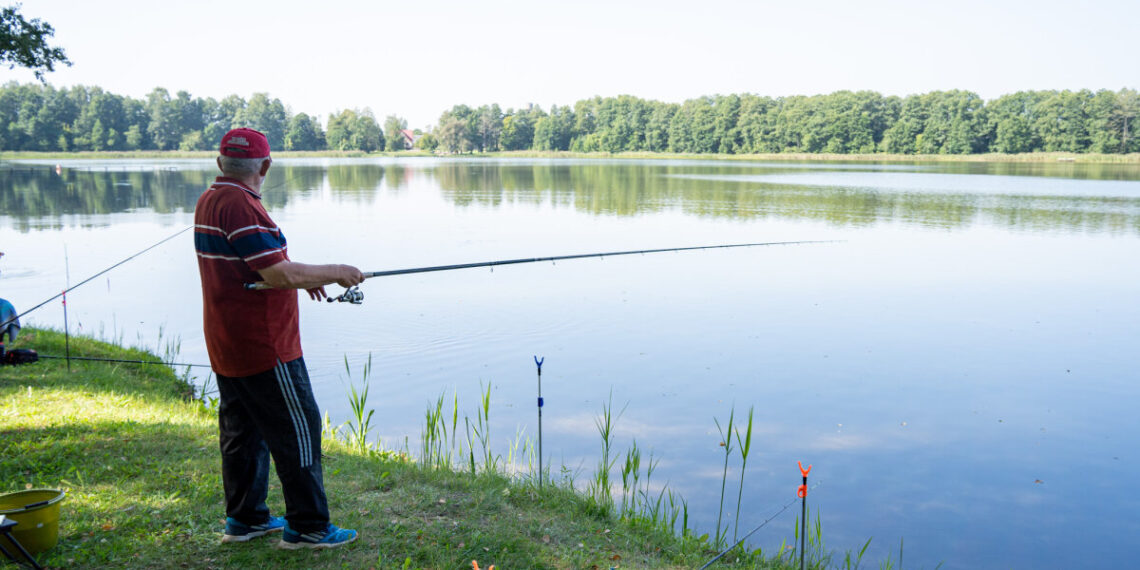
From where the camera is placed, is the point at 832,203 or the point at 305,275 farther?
the point at 832,203

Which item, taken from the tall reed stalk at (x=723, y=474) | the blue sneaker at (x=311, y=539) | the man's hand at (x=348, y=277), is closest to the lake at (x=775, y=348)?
the tall reed stalk at (x=723, y=474)

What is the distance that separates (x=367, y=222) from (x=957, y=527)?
16.8m

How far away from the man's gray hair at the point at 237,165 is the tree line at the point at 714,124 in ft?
254

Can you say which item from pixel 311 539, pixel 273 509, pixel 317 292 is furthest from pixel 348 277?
pixel 273 509

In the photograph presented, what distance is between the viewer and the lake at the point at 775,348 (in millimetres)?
5371

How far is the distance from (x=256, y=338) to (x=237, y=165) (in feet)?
2.30

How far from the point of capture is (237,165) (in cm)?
306

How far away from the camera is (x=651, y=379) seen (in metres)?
7.60

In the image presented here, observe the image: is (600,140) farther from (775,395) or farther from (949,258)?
(775,395)

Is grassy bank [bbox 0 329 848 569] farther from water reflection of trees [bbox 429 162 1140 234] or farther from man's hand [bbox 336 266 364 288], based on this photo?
water reflection of trees [bbox 429 162 1140 234]

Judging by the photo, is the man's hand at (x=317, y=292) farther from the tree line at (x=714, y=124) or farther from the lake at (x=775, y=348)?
the tree line at (x=714, y=124)

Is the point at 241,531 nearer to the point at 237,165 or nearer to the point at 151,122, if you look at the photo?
the point at 237,165

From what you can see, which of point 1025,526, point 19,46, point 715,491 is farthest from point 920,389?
point 19,46

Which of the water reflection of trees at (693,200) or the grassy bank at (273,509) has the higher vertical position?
the water reflection of trees at (693,200)
